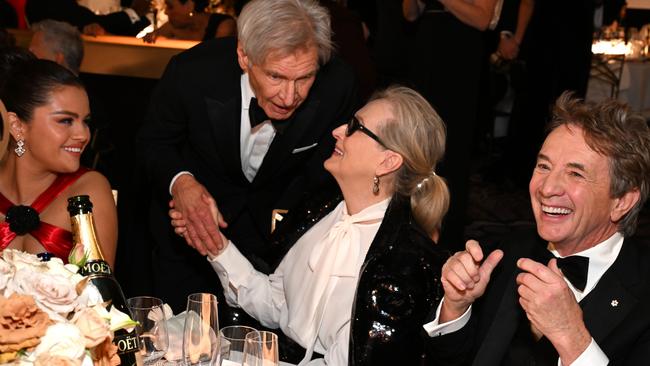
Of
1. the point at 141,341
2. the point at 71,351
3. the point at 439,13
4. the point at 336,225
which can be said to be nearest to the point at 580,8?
the point at 439,13

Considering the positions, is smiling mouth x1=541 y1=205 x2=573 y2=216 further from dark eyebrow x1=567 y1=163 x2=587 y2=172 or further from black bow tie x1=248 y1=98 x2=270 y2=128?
black bow tie x1=248 y1=98 x2=270 y2=128

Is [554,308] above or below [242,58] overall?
below

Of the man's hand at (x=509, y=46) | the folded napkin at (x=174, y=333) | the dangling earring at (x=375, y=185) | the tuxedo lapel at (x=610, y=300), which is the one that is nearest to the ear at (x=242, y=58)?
the dangling earring at (x=375, y=185)

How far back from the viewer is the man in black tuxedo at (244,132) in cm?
283

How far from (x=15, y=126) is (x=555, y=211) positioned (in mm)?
1677

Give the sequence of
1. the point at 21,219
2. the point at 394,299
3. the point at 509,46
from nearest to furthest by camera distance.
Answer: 1. the point at 394,299
2. the point at 21,219
3. the point at 509,46

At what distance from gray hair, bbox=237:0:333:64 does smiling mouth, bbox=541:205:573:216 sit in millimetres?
1006

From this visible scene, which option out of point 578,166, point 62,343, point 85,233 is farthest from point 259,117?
point 62,343

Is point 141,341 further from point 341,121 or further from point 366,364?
point 341,121

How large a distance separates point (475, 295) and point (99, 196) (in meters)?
1.33

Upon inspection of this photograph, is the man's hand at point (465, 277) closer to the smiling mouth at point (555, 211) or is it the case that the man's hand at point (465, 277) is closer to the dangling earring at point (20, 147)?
the smiling mouth at point (555, 211)

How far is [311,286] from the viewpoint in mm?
2609

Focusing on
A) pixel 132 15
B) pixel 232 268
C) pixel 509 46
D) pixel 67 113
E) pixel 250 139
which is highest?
pixel 67 113

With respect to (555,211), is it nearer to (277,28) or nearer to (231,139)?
(277,28)
